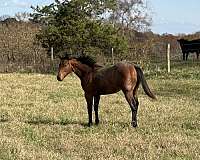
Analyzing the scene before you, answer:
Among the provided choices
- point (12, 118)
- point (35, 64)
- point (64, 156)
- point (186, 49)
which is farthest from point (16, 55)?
point (64, 156)

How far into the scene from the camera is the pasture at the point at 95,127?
773cm

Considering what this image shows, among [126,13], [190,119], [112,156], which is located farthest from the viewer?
[126,13]

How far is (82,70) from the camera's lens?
11.1 meters

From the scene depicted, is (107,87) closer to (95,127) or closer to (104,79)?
(104,79)

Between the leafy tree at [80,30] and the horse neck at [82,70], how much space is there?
64.4 feet

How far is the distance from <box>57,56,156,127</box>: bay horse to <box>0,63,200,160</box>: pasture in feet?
1.93

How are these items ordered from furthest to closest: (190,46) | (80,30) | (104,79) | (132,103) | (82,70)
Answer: (190,46)
(80,30)
(82,70)
(104,79)
(132,103)

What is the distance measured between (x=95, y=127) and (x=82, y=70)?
1539mm

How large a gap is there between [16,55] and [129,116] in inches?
908

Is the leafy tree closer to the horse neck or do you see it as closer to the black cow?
the black cow

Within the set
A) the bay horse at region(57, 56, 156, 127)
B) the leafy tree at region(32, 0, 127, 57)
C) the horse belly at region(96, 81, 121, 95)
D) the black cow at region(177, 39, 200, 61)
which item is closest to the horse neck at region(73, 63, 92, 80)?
the bay horse at region(57, 56, 156, 127)

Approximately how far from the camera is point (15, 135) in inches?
372

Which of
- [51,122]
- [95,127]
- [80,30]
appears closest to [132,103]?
[95,127]

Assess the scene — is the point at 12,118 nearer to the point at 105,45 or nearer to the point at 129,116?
the point at 129,116
